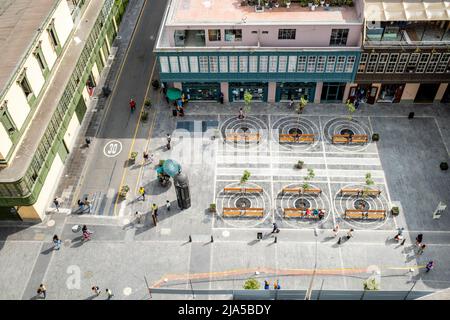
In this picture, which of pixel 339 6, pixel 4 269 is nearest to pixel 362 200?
pixel 339 6

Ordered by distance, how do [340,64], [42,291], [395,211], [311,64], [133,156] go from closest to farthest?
1. [42,291]
2. [395,211]
3. [133,156]
4. [340,64]
5. [311,64]

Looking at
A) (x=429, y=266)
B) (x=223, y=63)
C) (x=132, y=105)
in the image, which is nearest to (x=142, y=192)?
Result: (x=132, y=105)

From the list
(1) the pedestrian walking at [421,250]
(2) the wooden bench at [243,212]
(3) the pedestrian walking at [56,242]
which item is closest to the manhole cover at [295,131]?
→ (2) the wooden bench at [243,212]

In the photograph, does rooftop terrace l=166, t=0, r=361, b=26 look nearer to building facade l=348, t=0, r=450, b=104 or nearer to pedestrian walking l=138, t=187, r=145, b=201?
building facade l=348, t=0, r=450, b=104

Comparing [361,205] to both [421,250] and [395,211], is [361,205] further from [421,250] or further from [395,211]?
[421,250]

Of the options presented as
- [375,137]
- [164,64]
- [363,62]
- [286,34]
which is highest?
[286,34]

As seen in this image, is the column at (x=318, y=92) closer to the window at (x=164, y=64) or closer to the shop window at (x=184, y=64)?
the shop window at (x=184, y=64)
